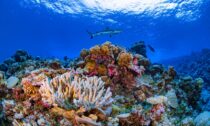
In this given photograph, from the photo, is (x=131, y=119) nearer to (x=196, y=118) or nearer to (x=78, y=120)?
(x=78, y=120)

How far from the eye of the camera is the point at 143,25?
34125mm

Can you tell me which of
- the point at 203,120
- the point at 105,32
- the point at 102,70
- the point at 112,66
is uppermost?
the point at 105,32

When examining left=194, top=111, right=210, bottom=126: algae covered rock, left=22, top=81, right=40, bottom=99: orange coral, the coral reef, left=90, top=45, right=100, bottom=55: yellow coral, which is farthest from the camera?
left=90, top=45, right=100, bottom=55: yellow coral

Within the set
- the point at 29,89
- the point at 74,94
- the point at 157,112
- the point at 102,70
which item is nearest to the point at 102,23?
the point at 102,70

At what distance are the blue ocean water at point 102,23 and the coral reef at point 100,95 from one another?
1896cm

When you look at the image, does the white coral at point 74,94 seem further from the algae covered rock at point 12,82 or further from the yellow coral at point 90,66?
the algae covered rock at point 12,82

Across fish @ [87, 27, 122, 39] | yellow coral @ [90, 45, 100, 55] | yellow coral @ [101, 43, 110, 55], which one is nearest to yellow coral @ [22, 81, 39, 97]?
yellow coral @ [90, 45, 100, 55]

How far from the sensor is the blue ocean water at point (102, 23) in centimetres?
2752

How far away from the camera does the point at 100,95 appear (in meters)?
5.23

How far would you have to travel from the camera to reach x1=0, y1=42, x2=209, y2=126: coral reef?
5137mm

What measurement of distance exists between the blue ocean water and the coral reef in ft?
62.2

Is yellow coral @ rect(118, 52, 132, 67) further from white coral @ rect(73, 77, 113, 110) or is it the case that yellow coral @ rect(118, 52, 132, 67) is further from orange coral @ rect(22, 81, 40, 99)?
orange coral @ rect(22, 81, 40, 99)

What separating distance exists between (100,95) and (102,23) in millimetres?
28769

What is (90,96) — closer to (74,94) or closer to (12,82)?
(74,94)
